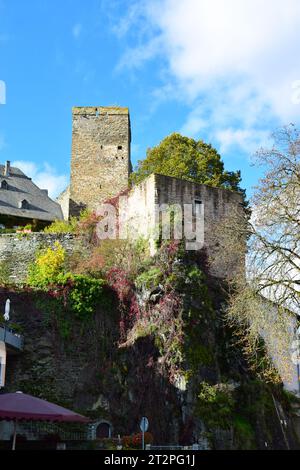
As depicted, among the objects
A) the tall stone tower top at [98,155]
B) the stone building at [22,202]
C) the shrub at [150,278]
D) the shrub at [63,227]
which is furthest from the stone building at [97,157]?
A: the shrub at [150,278]

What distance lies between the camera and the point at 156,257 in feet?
79.6

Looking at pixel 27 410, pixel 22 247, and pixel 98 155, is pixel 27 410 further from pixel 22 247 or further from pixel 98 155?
pixel 98 155

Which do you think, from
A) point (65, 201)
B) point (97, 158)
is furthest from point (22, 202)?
point (97, 158)

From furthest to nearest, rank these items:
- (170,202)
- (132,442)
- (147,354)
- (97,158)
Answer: (97,158), (170,202), (147,354), (132,442)

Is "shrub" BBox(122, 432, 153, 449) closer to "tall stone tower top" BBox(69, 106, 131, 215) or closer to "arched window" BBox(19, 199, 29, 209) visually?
"tall stone tower top" BBox(69, 106, 131, 215)

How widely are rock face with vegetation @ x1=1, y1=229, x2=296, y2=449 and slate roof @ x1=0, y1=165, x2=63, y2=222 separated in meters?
9.20

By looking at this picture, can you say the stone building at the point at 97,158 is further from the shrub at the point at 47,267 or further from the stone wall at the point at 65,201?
the shrub at the point at 47,267

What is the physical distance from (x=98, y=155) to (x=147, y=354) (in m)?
16.2

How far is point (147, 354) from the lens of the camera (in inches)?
875

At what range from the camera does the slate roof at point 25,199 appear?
33.6 metres

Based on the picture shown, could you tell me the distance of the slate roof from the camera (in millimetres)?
33562

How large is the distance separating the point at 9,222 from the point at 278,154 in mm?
19725

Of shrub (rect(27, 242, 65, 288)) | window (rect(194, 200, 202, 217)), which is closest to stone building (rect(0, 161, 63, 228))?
shrub (rect(27, 242, 65, 288))
